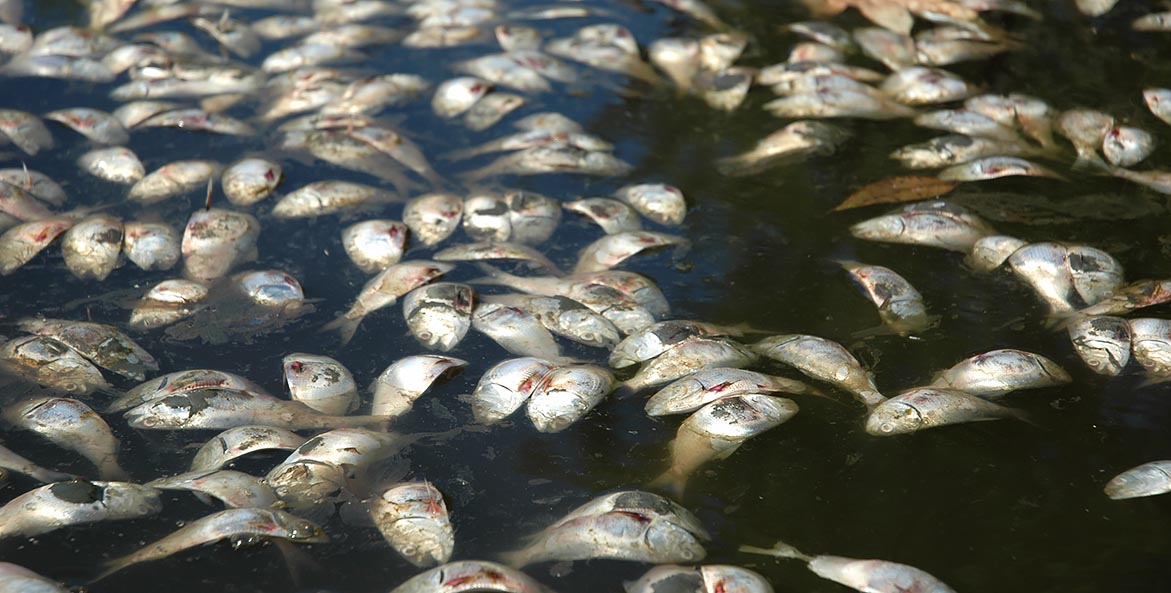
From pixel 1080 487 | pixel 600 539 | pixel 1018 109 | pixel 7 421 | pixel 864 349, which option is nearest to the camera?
pixel 600 539

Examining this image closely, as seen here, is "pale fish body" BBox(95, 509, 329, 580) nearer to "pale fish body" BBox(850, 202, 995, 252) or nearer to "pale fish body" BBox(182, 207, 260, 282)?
"pale fish body" BBox(182, 207, 260, 282)

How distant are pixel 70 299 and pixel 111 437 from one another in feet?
3.30

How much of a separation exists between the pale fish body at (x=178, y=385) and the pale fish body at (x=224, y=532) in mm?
672

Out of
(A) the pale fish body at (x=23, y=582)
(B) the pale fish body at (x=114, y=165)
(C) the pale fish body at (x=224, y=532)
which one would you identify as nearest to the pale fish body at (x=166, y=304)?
(B) the pale fish body at (x=114, y=165)

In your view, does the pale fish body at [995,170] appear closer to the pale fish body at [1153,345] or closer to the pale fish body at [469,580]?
the pale fish body at [1153,345]

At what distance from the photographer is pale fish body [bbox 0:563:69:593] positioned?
289 cm

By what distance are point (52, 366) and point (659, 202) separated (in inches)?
103

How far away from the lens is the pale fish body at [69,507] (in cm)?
320

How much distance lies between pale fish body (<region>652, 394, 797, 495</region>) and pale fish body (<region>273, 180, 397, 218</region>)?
2132mm

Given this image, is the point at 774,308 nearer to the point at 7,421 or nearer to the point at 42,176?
the point at 7,421

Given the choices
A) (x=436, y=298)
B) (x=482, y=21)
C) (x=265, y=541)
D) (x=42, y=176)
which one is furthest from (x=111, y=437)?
(x=482, y=21)

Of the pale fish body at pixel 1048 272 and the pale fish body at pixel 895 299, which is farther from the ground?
the pale fish body at pixel 1048 272

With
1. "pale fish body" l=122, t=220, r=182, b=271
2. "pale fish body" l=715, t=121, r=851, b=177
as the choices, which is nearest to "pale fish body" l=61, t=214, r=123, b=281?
"pale fish body" l=122, t=220, r=182, b=271

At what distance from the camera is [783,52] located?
21.8 ft
